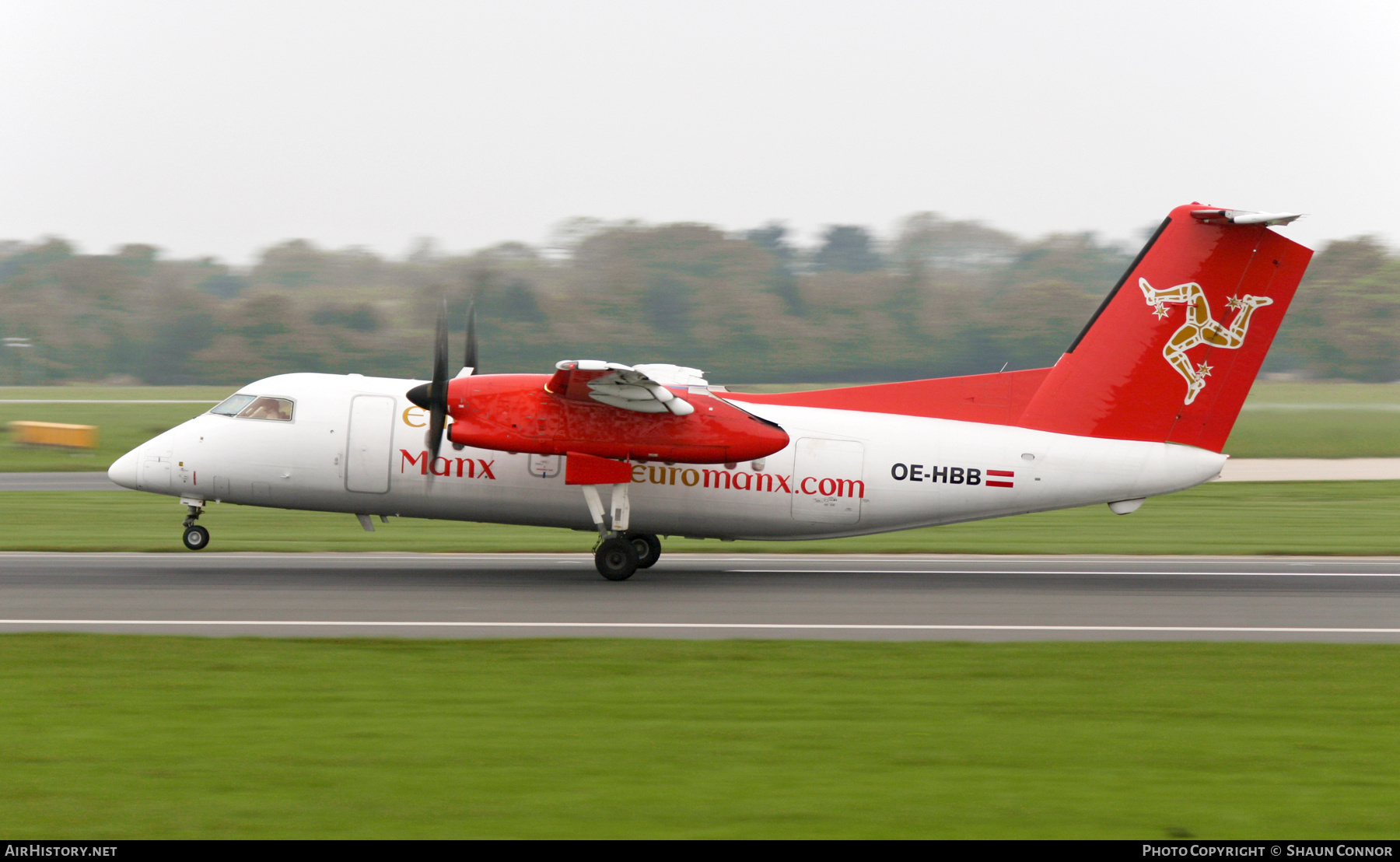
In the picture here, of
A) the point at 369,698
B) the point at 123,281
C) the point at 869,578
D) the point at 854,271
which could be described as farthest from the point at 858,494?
the point at 123,281

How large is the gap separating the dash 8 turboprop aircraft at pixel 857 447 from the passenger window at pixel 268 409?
0.02 meters

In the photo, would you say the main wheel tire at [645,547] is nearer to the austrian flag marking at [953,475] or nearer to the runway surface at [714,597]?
the runway surface at [714,597]

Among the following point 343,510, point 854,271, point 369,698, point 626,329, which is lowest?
point 369,698

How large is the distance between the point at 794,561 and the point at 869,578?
7.30 ft

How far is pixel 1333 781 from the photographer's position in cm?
716

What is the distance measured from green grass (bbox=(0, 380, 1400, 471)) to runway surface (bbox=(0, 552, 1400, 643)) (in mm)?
22926

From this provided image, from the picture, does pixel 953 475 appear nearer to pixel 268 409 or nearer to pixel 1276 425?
pixel 268 409

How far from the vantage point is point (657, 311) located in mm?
60281

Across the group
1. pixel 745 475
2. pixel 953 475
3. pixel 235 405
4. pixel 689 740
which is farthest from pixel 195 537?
pixel 689 740

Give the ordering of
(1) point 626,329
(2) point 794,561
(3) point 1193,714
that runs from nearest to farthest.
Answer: (3) point 1193,714 → (2) point 794,561 → (1) point 626,329

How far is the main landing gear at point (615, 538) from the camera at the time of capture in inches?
607

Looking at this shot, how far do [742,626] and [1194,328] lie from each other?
7718mm

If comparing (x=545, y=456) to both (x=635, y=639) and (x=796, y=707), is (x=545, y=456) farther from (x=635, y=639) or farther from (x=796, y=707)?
(x=796, y=707)

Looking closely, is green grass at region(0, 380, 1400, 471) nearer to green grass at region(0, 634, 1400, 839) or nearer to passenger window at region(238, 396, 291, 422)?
passenger window at region(238, 396, 291, 422)
